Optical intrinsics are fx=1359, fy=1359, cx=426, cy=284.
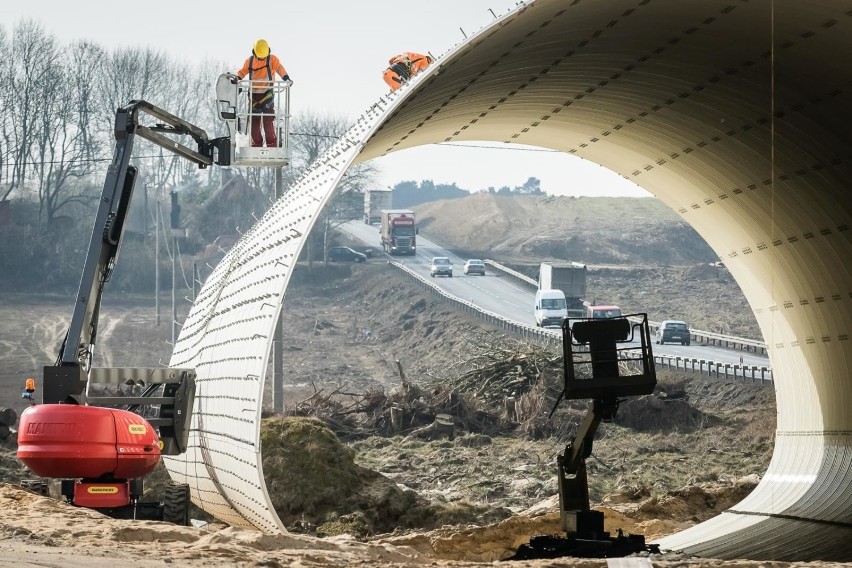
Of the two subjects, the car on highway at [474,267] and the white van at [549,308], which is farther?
the car on highway at [474,267]

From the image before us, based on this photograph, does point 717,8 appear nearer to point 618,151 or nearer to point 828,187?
point 828,187

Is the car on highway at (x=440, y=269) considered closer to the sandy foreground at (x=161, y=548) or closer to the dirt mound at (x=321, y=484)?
the dirt mound at (x=321, y=484)

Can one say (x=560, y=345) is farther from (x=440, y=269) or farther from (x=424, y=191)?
(x=424, y=191)

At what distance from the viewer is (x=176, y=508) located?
525 inches

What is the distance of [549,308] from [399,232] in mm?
20464

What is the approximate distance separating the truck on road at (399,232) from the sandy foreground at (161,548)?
178 ft

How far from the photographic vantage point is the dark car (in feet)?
210

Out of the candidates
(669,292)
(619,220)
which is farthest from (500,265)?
(619,220)

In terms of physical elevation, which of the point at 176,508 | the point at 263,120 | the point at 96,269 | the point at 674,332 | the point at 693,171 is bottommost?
the point at 176,508

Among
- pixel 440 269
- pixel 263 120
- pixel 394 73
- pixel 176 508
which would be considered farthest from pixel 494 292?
pixel 176 508

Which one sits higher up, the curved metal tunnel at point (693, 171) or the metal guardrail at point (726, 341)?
the curved metal tunnel at point (693, 171)

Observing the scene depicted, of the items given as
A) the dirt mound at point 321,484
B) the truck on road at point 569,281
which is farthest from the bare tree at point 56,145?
the dirt mound at point 321,484

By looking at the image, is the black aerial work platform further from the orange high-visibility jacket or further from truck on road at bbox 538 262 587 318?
truck on road at bbox 538 262 587 318

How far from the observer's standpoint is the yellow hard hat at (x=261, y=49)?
56.6ft
